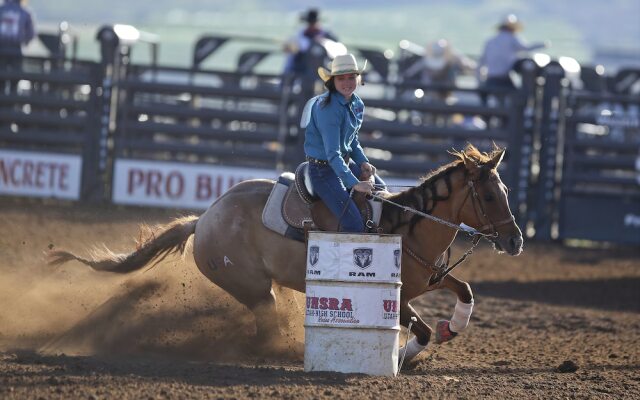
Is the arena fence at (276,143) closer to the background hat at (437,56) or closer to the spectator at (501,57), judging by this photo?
the spectator at (501,57)

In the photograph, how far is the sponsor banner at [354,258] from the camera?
259 inches

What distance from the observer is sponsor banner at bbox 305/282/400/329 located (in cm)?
659

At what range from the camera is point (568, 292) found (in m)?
11.4

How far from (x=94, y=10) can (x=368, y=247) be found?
5081 centimetres

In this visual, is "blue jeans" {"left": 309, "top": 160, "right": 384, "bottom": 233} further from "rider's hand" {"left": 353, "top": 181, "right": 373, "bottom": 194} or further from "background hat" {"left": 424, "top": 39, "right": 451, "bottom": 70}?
"background hat" {"left": 424, "top": 39, "right": 451, "bottom": 70}

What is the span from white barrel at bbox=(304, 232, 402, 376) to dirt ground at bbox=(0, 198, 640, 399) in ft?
0.48

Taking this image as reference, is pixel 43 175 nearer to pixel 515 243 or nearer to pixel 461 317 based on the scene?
pixel 461 317

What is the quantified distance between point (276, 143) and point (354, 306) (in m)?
8.48

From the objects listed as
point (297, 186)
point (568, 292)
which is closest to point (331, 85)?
point (297, 186)

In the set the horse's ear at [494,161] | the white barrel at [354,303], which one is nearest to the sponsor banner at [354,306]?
the white barrel at [354,303]

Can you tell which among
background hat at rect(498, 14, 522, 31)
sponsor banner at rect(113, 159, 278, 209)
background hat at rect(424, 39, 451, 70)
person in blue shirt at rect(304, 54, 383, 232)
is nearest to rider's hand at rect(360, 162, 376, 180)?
person in blue shirt at rect(304, 54, 383, 232)

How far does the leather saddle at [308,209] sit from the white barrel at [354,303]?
2.10 feet

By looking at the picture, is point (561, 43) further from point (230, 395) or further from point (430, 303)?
point (230, 395)

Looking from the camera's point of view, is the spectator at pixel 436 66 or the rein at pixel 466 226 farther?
the spectator at pixel 436 66
